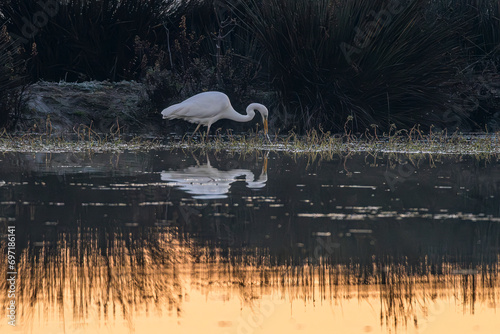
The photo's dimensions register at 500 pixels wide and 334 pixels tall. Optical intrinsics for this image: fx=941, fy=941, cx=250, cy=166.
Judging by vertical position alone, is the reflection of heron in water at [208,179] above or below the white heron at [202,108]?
below

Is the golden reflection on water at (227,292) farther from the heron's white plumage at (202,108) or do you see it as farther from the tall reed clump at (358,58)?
the tall reed clump at (358,58)

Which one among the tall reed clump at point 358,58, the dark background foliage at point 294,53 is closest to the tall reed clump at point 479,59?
the dark background foliage at point 294,53

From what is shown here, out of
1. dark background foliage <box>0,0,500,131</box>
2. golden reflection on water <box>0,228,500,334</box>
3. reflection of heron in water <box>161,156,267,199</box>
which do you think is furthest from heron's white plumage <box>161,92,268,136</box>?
golden reflection on water <box>0,228,500,334</box>

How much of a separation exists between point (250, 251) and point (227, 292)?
2.85 ft

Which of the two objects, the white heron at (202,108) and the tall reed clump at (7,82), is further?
the tall reed clump at (7,82)

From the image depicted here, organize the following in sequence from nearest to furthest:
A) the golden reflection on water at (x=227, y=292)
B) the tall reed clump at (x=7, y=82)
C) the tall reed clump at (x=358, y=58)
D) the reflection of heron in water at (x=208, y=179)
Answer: the golden reflection on water at (x=227, y=292) → the reflection of heron in water at (x=208, y=179) → the tall reed clump at (x=7, y=82) → the tall reed clump at (x=358, y=58)

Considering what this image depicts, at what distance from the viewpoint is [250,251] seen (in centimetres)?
482

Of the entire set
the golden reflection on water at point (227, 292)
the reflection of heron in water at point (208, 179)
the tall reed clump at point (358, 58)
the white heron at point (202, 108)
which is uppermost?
the tall reed clump at point (358, 58)

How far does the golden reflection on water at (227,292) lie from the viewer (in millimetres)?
3494

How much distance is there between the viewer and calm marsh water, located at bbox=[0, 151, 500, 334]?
11.9 ft

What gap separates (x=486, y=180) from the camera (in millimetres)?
8383

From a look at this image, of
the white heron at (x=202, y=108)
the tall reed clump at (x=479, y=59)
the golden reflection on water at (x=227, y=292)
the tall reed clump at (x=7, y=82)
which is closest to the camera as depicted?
the golden reflection on water at (x=227, y=292)

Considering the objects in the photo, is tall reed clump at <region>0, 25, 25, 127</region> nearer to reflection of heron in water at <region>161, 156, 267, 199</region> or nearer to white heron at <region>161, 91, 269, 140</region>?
white heron at <region>161, 91, 269, 140</region>

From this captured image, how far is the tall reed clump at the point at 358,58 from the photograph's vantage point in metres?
13.4
